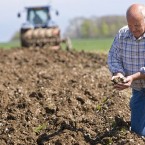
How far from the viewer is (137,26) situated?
5523 mm

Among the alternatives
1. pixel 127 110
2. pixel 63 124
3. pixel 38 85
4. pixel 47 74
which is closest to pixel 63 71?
pixel 47 74

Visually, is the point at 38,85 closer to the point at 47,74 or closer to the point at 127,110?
the point at 47,74

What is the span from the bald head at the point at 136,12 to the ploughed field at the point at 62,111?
51.9 inches

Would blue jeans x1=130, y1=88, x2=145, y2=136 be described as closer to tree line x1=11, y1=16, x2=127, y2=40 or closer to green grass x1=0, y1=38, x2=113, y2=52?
green grass x1=0, y1=38, x2=113, y2=52

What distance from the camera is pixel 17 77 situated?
11.7 metres

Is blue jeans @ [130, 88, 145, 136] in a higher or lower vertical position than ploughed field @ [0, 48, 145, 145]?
higher

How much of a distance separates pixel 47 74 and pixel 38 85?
1.77 m

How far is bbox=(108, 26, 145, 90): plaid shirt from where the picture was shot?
5.77 metres

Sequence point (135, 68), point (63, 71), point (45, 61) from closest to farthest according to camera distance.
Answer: point (135, 68) < point (63, 71) < point (45, 61)

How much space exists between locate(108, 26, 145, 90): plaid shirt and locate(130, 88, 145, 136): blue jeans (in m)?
→ 0.12

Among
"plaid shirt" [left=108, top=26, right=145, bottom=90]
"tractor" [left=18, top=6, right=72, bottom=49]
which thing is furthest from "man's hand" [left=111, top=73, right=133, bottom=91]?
"tractor" [left=18, top=6, right=72, bottom=49]

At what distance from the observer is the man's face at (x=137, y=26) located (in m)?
5.50

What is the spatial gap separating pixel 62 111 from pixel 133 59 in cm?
186

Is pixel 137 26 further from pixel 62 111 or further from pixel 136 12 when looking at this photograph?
pixel 62 111
